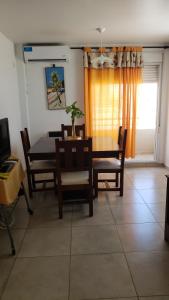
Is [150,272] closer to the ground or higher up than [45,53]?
closer to the ground

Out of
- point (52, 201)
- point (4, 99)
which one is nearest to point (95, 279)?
point (52, 201)

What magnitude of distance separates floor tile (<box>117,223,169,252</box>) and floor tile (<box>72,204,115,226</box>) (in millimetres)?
215

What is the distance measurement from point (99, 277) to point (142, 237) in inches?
27.0

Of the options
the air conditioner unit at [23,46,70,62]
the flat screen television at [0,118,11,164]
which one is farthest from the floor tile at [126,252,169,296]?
the air conditioner unit at [23,46,70,62]

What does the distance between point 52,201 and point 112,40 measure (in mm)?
3006

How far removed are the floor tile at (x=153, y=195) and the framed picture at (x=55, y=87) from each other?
2.25m

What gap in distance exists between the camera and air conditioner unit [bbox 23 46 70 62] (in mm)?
3971

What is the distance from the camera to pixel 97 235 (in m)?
2.28

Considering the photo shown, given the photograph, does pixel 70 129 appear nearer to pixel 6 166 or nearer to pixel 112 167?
pixel 112 167

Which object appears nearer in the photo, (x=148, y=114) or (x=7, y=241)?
(x=7, y=241)

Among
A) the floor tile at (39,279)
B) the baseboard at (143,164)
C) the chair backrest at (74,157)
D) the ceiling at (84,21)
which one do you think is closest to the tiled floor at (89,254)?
the floor tile at (39,279)

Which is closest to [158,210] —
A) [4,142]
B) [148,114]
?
[4,142]

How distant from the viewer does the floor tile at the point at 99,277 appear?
1.58m

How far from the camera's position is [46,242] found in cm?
218
